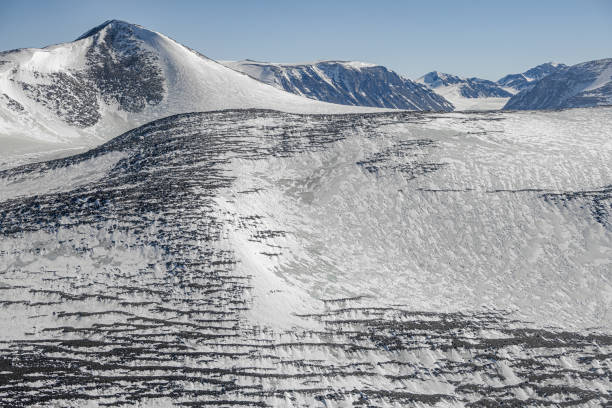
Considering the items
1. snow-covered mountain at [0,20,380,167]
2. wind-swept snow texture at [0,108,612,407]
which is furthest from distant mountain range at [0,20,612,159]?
wind-swept snow texture at [0,108,612,407]

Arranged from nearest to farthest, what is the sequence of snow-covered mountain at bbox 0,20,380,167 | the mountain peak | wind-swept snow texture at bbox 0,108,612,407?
wind-swept snow texture at bbox 0,108,612,407
snow-covered mountain at bbox 0,20,380,167
the mountain peak

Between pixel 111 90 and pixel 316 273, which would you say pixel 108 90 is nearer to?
pixel 111 90

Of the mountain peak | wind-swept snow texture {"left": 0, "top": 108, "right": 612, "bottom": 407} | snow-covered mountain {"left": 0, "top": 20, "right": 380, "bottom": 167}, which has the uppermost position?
the mountain peak

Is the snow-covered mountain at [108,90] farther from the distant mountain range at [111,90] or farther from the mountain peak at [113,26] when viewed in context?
the mountain peak at [113,26]

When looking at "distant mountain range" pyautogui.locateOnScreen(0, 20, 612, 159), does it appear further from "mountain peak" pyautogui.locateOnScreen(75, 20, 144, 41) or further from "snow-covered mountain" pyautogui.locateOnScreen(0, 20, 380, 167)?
"mountain peak" pyautogui.locateOnScreen(75, 20, 144, 41)

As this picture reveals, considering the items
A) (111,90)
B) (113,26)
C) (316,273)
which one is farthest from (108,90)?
(316,273)
